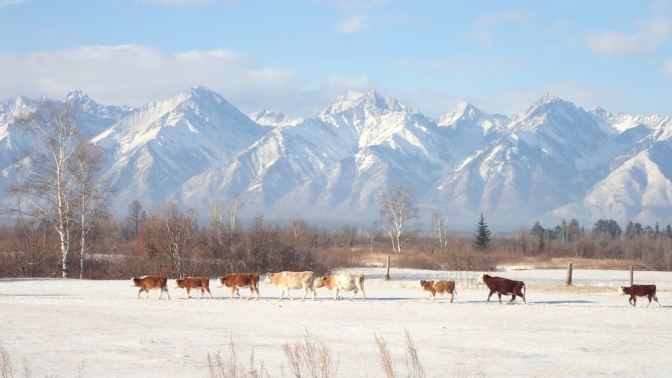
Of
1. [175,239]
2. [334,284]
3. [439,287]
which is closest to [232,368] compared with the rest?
[334,284]

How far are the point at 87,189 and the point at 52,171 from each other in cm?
232

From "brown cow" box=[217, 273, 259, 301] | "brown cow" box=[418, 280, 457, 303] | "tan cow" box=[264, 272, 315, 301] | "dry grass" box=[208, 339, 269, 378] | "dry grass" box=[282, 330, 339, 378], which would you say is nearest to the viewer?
"dry grass" box=[282, 330, 339, 378]

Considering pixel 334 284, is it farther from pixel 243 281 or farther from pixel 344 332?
pixel 344 332

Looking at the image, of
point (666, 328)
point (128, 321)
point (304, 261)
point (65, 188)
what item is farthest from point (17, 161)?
point (666, 328)

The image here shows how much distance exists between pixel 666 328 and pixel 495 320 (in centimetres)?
512

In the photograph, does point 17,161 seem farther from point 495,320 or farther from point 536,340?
point 536,340

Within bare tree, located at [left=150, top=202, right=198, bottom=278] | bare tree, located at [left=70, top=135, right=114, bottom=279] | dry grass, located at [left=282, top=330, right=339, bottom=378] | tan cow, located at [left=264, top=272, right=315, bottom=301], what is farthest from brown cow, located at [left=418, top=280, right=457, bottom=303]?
bare tree, located at [left=70, top=135, right=114, bottom=279]

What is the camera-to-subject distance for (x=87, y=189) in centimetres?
4366

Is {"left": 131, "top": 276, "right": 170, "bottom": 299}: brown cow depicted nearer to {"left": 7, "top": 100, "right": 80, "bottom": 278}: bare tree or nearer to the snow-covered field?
the snow-covered field

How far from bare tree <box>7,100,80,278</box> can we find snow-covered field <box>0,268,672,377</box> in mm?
11551

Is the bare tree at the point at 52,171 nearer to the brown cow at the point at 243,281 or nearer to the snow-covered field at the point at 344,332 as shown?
the snow-covered field at the point at 344,332

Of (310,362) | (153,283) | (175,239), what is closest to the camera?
(310,362)

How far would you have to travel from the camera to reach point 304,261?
47562 millimetres

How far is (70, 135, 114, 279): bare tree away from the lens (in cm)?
4347
